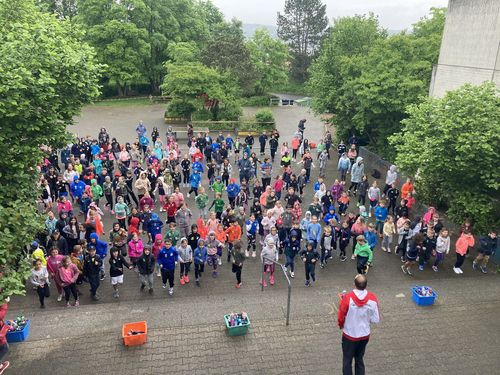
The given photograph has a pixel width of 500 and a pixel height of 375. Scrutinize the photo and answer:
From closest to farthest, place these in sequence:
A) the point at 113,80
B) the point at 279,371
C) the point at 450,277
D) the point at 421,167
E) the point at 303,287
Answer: the point at 279,371 → the point at 303,287 → the point at 450,277 → the point at 421,167 → the point at 113,80

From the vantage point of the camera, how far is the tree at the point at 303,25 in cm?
6319

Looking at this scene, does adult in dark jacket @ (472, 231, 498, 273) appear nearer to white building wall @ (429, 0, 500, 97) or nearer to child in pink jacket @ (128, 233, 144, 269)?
white building wall @ (429, 0, 500, 97)

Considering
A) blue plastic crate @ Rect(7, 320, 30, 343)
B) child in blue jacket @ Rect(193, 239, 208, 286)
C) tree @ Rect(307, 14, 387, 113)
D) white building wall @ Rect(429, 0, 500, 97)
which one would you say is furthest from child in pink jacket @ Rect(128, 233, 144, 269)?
tree @ Rect(307, 14, 387, 113)

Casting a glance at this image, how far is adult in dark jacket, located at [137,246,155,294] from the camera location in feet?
34.1

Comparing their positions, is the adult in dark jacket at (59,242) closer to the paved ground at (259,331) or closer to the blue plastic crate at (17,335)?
the paved ground at (259,331)

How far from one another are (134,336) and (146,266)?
2215mm

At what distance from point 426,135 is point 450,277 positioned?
4.75 metres

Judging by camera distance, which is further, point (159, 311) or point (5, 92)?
point (159, 311)

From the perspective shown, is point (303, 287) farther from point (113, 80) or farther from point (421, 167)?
point (113, 80)

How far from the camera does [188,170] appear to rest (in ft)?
59.5

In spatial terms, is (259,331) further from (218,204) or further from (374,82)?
(374,82)

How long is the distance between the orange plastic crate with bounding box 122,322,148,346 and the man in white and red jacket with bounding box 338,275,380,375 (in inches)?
171

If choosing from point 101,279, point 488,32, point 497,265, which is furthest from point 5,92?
point 488,32

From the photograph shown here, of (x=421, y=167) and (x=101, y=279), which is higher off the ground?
(x=421, y=167)
